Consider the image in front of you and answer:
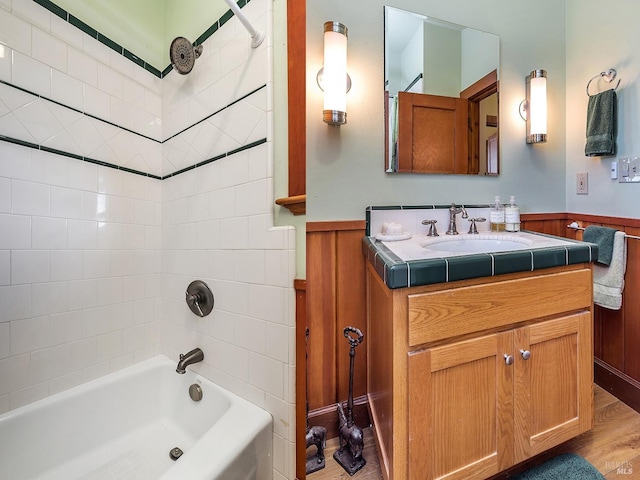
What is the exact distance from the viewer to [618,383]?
1.10 meters

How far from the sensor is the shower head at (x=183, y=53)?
0.87 metres

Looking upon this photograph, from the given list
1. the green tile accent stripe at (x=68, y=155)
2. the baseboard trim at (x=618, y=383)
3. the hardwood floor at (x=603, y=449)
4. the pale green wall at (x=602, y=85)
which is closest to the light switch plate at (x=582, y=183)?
the pale green wall at (x=602, y=85)

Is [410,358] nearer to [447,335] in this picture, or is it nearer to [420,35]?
[447,335]

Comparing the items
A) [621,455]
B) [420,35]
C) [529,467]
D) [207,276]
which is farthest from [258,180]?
[621,455]

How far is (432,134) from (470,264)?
659mm

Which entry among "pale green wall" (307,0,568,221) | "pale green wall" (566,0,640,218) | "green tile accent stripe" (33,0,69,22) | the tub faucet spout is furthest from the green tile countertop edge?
"green tile accent stripe" (33,0,69,22)

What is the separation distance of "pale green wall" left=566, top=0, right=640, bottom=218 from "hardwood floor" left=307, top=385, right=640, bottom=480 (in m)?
0.75

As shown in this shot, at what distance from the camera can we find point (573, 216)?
3.93 feet

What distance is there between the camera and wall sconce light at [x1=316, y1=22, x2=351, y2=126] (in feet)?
2.68

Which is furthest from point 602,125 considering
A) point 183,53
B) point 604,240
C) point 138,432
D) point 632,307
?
point 138,432

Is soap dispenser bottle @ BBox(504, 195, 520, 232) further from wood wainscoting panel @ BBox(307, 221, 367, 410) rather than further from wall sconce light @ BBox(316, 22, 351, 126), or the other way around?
wall sconce light @ BBox(316, 22, 351, 126)

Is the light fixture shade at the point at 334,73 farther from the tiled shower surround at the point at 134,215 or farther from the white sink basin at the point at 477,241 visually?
the white sink basin at the point at 477,241

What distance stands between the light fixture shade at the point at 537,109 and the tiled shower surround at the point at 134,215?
1.08 metres

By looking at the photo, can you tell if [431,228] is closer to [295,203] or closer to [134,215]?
[295,203]
